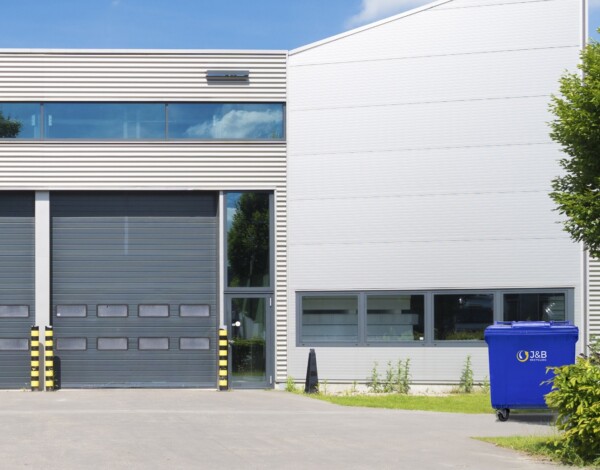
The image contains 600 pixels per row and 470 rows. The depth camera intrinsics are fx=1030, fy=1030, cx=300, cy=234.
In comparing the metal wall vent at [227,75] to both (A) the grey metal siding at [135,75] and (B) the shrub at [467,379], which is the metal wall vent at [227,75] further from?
(B) the shrub at [467,379]

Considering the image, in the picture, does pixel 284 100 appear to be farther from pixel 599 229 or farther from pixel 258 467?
pixel 258 467

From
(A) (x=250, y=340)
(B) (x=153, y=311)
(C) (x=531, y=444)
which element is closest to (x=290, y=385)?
(A) (x=250, y=340)

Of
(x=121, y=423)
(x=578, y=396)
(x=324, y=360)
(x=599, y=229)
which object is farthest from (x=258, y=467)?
(x=324, y=360)

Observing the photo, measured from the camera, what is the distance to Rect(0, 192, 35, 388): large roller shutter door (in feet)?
74.6

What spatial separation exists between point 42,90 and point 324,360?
28.2 ft

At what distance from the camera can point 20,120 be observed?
22.7 meters

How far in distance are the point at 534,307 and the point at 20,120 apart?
12031mm

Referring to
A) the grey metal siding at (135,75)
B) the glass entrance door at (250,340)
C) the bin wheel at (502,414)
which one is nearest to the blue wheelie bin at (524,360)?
the bin wheel at (502,414)

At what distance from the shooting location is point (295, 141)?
22.9 meters

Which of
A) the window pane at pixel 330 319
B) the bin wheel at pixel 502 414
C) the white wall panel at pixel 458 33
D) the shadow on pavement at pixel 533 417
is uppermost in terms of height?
the white wall panel at pixel 458 33

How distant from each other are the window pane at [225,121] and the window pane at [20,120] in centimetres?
296

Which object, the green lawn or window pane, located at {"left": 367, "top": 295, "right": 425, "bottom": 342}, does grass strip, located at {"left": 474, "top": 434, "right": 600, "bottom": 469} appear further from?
window pane, located at {"left": 367, "top": 295, "right": 425, "bottom": 342}

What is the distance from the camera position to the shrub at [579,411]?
11.6 metres

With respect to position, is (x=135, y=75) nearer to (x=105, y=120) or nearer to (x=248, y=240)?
(x=105, y=120)
